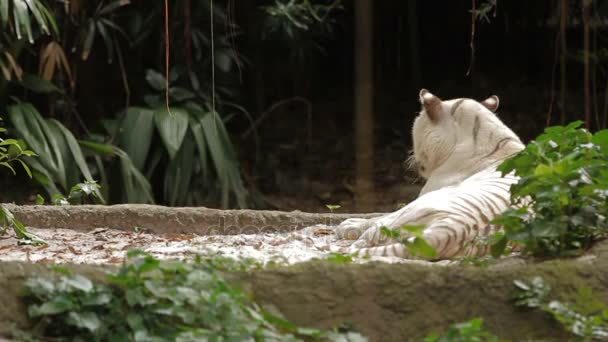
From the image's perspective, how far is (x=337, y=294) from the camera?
3.13 metres

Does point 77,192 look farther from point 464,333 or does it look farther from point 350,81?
point 350,81

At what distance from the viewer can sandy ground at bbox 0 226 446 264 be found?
14.2 ft

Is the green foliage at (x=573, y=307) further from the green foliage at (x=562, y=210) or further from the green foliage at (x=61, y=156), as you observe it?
the green foliage at (x=61, y=156)

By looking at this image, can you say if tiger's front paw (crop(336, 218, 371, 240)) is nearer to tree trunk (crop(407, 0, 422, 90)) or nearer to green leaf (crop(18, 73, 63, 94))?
green leaf (crop(18, 73, 63, 94))

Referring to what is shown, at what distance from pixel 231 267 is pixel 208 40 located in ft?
24.5

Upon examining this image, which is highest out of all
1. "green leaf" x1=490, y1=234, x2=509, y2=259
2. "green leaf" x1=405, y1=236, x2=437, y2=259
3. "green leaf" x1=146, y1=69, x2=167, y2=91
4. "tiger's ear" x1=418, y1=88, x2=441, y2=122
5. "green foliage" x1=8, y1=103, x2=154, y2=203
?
"tiger's ear" x1=418, y1=88, x2=441, y2=122

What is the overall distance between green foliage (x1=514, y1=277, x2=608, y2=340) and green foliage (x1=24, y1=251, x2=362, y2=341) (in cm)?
59

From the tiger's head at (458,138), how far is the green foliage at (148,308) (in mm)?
2481

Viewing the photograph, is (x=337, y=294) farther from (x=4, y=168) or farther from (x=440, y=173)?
(x=4, y=168)

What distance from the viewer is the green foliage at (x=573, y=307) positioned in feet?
9.57

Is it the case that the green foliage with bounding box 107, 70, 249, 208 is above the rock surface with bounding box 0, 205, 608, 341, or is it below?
below

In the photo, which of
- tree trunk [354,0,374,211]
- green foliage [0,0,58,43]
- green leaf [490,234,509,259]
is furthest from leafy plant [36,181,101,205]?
tree trunk [354,0,374,211]

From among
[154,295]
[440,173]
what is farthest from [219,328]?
[440,173]

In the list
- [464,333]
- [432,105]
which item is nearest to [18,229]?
[432,105]
